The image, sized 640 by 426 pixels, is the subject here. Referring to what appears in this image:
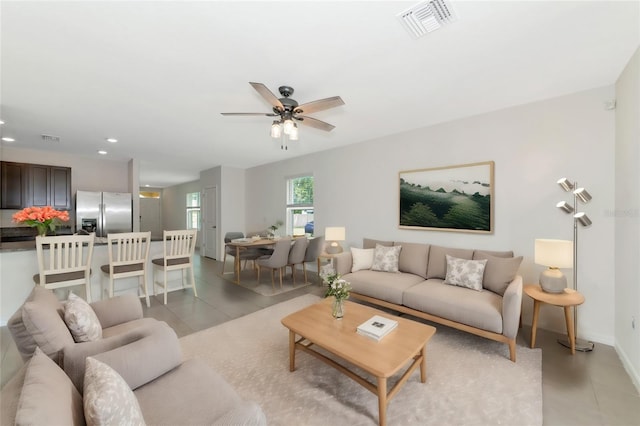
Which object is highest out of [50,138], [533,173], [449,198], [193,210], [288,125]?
[50,138]

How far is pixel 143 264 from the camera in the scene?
11.8 feet

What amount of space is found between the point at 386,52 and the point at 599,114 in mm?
2465

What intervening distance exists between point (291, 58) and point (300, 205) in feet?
13.0

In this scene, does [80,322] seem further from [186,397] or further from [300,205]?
[300,205]

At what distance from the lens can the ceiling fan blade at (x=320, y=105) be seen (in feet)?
7.02

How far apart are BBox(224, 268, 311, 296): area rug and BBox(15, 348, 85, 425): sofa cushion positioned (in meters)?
3.14

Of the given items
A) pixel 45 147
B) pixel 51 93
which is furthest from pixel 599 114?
pixel 45 147

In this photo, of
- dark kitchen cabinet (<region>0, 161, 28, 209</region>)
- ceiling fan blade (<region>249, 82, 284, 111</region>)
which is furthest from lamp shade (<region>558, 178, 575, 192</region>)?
dark kitchen cabinet (<region>0, 161, 28, 209</region>)

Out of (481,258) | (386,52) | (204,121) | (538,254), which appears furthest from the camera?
(204,121)

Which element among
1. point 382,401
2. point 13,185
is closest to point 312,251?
point 382,401

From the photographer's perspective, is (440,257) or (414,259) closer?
(440,257)

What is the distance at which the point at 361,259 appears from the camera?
3871 mm

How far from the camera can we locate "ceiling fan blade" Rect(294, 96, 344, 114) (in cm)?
214

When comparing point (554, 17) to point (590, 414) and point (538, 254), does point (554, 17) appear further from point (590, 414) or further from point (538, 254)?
point (590, 414)
